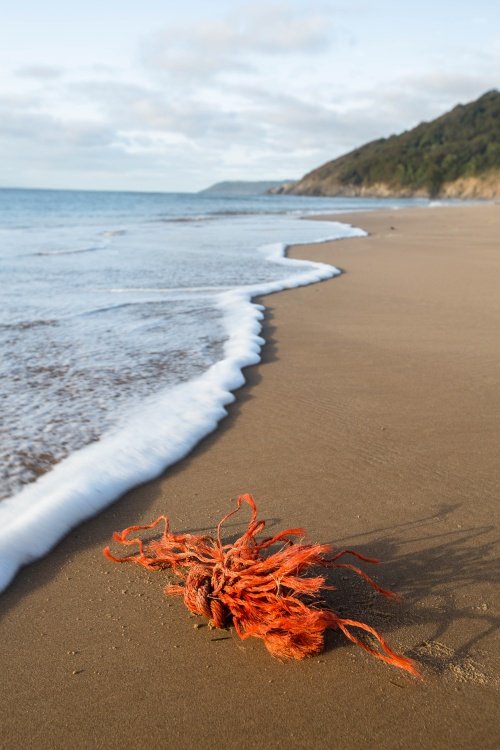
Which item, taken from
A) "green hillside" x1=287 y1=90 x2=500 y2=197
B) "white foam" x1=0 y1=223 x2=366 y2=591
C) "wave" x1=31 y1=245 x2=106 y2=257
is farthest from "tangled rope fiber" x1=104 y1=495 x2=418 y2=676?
"green hillside" x1=287 y1=90 x2=500 y2=197

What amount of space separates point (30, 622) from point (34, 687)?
0.27 meters

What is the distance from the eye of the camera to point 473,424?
125 inches

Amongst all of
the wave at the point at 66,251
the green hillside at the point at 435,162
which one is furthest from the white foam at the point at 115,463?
the green hillside at the point at 435,162

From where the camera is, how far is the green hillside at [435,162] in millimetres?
76312

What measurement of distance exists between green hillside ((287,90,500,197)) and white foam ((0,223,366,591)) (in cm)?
7677

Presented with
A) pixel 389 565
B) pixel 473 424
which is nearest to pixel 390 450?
pixel 473 424

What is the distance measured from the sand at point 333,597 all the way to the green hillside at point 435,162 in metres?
76.8

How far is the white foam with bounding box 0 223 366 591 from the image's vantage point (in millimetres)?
2215

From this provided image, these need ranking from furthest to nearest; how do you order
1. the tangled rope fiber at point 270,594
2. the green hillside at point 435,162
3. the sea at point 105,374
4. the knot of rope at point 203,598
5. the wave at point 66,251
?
1. the green hillside at point 435,162
2. the wave at point 66,251
3. the sea at point 105,374
4. the knot of rope at point 203,598
5. the tangled rope fiber at point 270,594

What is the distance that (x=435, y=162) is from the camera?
266ft

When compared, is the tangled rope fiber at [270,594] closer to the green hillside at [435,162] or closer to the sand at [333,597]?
the sand at [333,597]

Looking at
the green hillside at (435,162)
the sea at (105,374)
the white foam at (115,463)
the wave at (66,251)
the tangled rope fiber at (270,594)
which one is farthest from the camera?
the green hillside at (435,162)

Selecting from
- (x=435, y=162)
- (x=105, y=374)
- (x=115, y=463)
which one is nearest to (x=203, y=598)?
(x=115, y=463)

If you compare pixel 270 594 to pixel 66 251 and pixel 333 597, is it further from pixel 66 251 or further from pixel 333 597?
pixel 66 251
